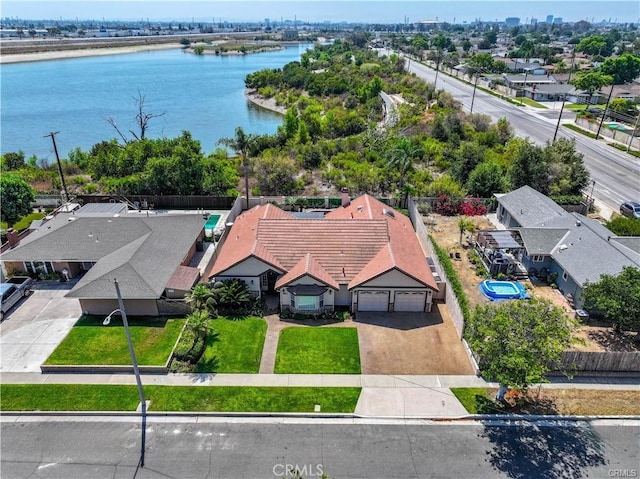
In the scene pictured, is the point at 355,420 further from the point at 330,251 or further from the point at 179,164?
the point at 179,164

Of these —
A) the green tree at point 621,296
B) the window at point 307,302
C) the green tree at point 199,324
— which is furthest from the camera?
the window at point 307,302

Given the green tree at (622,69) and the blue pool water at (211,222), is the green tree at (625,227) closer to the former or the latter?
the blue pool water at (211,222)

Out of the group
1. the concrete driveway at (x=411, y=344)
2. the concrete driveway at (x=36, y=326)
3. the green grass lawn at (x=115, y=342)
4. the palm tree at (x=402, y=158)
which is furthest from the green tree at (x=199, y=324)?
the palm tree at (x=402, y=158)

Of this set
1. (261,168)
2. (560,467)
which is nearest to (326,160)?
(261,168)

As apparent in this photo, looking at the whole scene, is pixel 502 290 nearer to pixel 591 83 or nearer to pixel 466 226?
pixel 466 226

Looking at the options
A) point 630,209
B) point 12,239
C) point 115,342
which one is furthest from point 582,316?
point 12,239

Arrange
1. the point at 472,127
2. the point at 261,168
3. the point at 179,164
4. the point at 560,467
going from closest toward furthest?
the point at 560,467 → the point at 179,164 → the point at 261,168 → the point at 472,127
